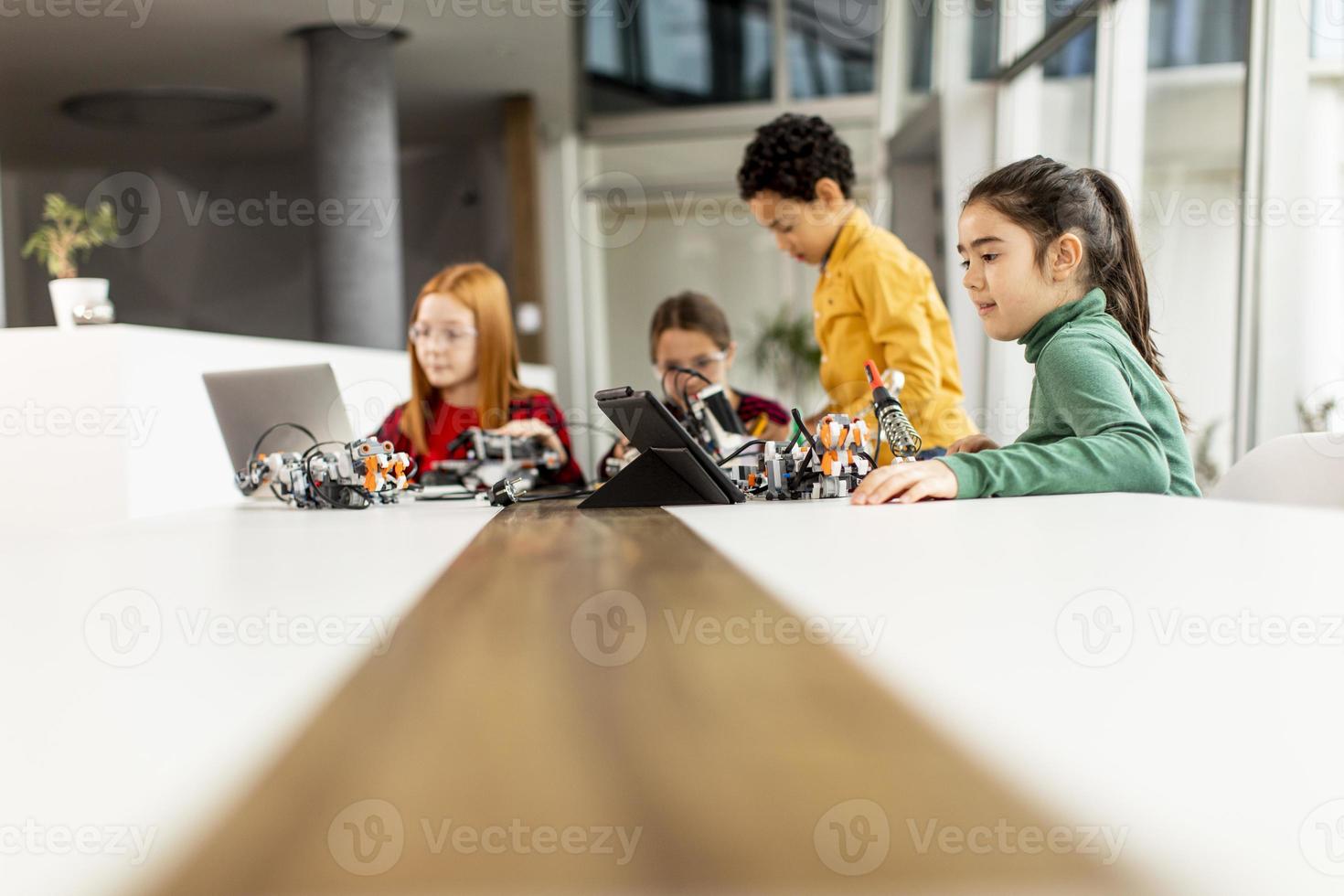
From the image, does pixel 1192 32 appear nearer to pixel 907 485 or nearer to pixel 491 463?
pixel 491 463

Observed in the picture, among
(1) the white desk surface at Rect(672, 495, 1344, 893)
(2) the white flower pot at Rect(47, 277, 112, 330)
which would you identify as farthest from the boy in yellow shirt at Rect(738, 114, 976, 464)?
(2) the white flower pot at Rect(47, 277, 112, 330)

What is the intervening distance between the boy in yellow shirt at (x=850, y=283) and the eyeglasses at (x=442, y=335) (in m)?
0.69

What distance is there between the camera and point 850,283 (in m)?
2.23

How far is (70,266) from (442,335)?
173 centimetres

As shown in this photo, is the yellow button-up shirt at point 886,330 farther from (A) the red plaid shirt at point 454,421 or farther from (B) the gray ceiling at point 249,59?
(B) the gray ceiling at point 249,59

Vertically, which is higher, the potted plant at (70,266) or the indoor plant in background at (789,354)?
the potted plant at (70,266)

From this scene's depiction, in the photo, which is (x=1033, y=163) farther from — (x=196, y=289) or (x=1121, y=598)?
(x=196, y=289)

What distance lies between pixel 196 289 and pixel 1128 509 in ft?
34.1

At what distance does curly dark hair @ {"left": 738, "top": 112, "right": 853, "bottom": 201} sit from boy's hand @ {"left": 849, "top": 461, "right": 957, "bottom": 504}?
1255 mm

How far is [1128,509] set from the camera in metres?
1.00

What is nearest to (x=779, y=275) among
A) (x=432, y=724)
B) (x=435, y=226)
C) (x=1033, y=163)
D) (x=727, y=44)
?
(x=727, y=44)

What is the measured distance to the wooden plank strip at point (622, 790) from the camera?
15.7 inches

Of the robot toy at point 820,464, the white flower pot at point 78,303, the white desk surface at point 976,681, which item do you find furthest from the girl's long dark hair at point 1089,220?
the white flower pot at point 78,303

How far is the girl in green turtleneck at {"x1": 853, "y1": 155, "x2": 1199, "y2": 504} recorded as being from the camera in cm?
123
